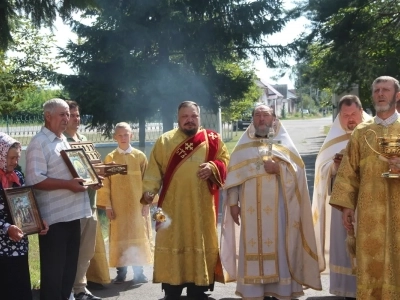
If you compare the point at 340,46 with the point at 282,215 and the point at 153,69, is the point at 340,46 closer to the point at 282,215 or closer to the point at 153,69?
the point at 153,69

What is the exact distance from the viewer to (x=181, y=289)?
718cm

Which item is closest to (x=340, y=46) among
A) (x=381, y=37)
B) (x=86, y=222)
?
(x=381, y=37)

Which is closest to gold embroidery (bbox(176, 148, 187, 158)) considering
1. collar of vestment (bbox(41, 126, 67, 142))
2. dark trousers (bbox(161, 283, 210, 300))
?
dark trousers (bbox(161, 283, 210, 300))

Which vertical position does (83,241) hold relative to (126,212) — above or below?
below

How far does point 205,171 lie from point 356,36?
41.6ft

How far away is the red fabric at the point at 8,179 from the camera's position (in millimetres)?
5359

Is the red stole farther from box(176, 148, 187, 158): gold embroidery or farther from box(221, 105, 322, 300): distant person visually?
box(221, 105, 322, 300): distant person

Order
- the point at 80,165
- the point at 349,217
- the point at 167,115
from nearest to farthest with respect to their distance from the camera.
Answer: the point at 349,217
the point at 80,165
the point at 167,115

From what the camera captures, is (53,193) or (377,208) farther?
(53,193)

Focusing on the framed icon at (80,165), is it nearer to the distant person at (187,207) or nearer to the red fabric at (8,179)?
the red fabric at (8,179)

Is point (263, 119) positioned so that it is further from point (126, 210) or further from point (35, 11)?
point (35, 11)

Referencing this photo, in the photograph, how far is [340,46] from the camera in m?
18.6

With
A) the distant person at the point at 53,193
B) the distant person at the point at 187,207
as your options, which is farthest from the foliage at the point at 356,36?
the distant person at the point at 53,193

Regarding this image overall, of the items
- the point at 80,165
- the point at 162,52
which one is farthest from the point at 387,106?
the point at 162,52
